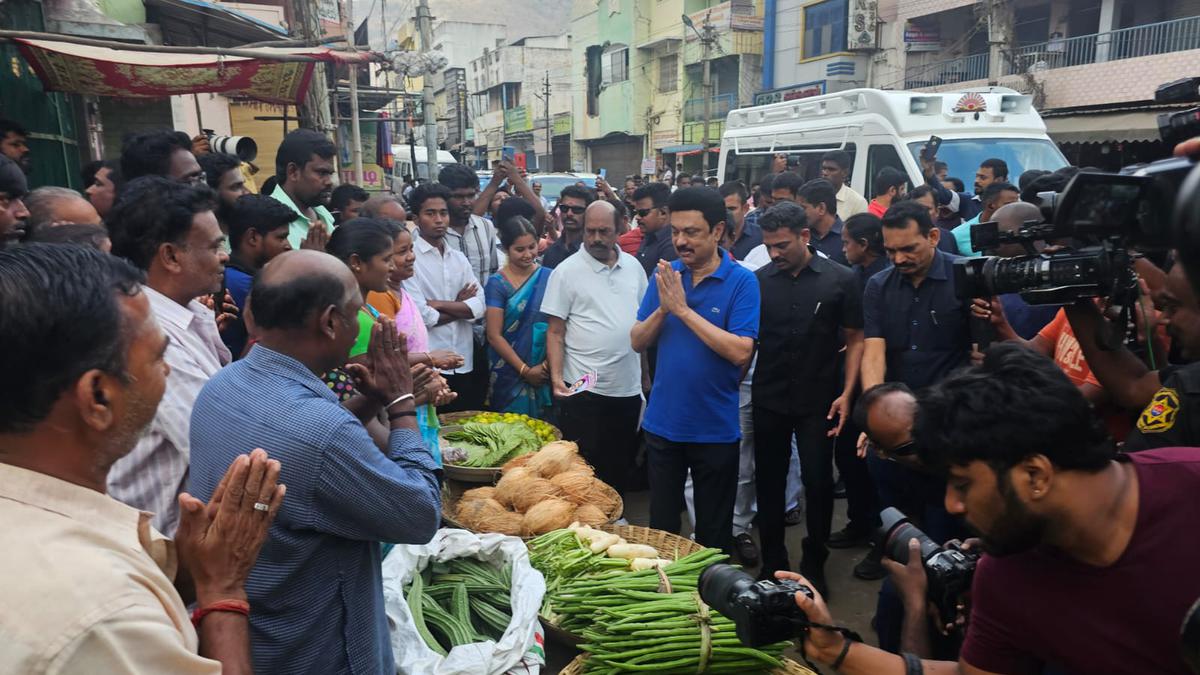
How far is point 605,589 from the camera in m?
3.14

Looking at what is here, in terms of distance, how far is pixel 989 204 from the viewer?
564cm

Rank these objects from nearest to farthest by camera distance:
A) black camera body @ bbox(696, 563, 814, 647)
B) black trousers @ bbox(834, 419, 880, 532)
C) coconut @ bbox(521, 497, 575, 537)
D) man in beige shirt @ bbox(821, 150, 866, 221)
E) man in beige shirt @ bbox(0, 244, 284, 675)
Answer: man in beige shirt @ bbox(0, 244, 284, 675) < black camera body @ bbox(696, 563, 814, 647) < coconut @ bbox(521, 497, 575, 537) < black trousers @ bbox(834, 419, 880, 532) < man in beige shirt @ bbox(821, 150, 866, 221)

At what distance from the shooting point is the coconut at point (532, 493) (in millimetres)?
4043

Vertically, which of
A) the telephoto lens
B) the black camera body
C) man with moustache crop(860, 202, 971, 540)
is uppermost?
man with moustache crop(860, 202, 971, 540)

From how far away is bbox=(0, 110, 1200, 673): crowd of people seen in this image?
120 cm

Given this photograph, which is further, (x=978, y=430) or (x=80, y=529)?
(x=978, y=430)

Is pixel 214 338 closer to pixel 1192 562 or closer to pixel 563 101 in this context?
pixel 1192 562

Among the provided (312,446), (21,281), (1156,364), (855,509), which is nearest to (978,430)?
(312,446)

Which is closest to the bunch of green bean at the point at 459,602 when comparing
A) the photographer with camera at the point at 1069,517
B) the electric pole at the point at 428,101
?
the photographer with camera at the point at 1069,517

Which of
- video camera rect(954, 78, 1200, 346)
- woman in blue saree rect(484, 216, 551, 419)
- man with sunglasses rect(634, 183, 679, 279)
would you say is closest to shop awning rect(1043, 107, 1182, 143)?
man with sunglasses rect(634, 183, 679, 279)

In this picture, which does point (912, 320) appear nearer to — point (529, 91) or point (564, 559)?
point (564, 559)

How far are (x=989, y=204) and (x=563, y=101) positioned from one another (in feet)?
147

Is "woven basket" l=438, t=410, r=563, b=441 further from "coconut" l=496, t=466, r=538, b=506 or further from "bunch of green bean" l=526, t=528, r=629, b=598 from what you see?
"bunch of green bean" l=526, t=528, r=629, b=598

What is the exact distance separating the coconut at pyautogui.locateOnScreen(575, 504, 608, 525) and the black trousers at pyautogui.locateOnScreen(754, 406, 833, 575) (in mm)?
990
